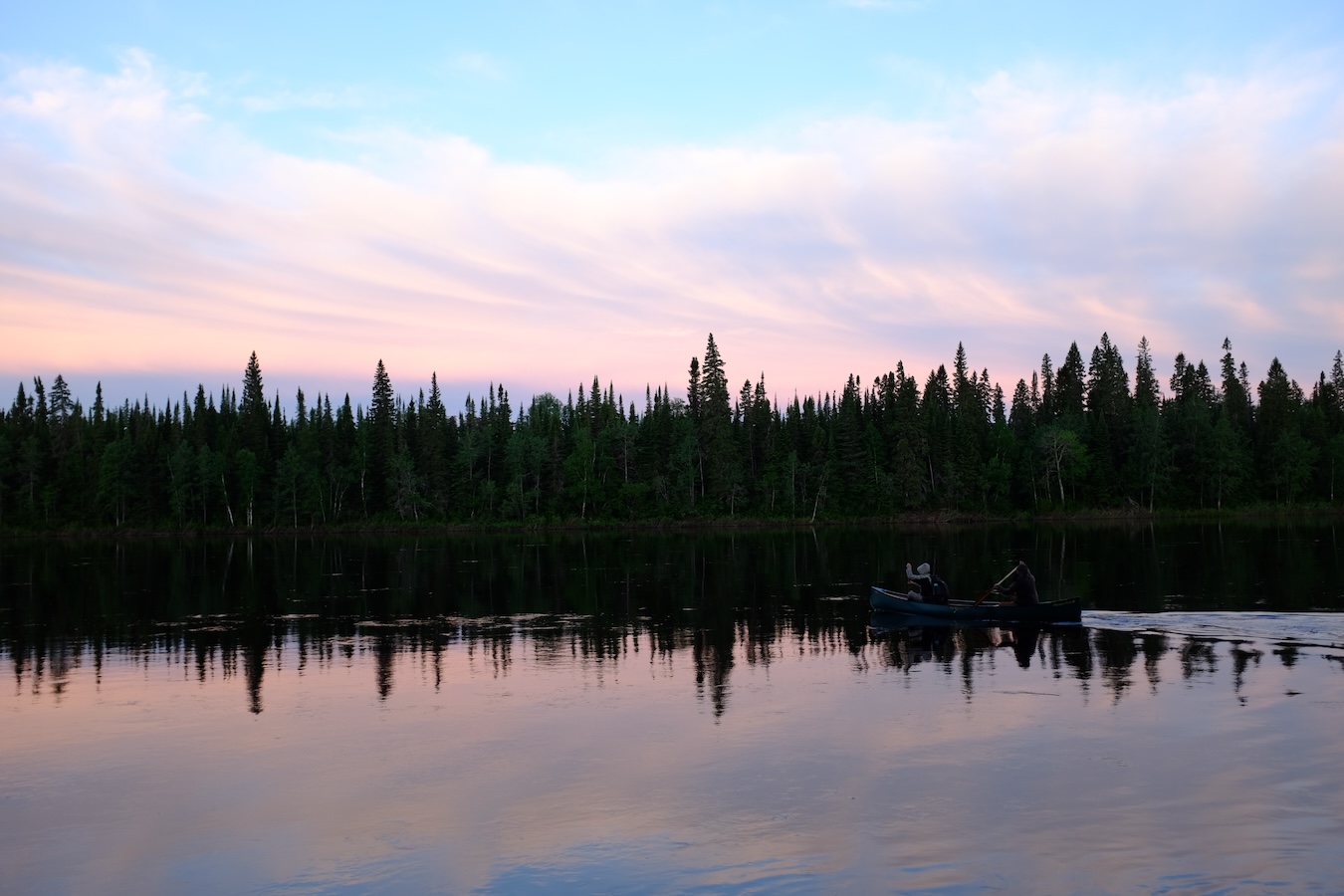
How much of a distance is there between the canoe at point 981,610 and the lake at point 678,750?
3.14 ft

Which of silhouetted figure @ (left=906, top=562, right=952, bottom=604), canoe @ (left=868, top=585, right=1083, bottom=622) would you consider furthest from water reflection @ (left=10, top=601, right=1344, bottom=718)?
silhouetted figure @ (left=906, top=562, right=952, bottom=604)

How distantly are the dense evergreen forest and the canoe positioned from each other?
102949mm

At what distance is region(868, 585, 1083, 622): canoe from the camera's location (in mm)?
33719

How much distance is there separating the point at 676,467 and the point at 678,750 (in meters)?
130

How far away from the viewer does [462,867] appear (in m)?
13.0

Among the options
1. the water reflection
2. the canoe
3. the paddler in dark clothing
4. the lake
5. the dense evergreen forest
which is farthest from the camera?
the dense evergreen forest

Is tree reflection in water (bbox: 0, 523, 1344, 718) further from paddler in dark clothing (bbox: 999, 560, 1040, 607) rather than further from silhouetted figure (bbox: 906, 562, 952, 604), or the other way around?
silhouetted figure (bbox: 906, 562, 952, 604)

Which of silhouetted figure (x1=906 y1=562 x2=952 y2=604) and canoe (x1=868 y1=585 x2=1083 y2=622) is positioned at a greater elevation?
silhouetted figure (x1=906 y1=562 x2=952 y2=604)

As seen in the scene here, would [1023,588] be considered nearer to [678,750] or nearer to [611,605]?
[611,605]

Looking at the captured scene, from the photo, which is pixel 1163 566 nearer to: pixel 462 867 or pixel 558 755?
pixel 558 755

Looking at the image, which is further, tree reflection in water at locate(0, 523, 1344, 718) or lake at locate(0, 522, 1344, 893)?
tree reflection in water at locate(0, 523, 1344, 718)

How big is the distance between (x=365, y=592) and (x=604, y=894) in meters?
42.5

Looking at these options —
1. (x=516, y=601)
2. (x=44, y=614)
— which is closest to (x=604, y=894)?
(x=516, y=601)

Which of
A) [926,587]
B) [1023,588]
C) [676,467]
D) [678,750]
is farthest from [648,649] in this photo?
[676,467]
